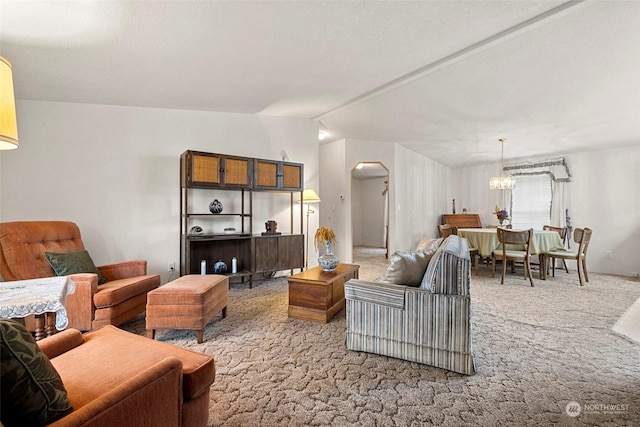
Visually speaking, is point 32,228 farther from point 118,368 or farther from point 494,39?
point 494,39

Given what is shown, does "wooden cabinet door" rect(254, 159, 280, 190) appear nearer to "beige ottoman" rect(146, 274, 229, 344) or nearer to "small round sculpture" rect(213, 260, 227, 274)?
"small round sculpture" rect(213, 260, 227, 274)

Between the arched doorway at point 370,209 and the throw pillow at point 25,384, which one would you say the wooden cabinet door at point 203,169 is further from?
the arched doorway at point 370,209

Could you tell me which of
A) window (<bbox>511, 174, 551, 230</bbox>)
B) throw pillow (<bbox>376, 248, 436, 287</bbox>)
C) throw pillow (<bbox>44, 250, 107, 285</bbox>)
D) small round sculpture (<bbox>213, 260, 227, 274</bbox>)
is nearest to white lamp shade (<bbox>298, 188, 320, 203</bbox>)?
small round sculpture (<bbox>213, 260, 227, 274</bbox>)

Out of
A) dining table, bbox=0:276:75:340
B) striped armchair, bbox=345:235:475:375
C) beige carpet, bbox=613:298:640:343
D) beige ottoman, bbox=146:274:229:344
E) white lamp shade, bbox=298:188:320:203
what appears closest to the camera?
dining table, bbox=0:276:75:340

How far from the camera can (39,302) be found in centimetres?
160

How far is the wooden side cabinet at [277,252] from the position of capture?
4.26 m

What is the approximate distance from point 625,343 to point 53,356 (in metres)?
4.03

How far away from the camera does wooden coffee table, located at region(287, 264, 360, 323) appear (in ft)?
9.39

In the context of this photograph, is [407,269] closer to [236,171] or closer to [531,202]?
[236,171]

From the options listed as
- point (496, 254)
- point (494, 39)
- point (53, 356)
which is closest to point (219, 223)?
point (53, 356)

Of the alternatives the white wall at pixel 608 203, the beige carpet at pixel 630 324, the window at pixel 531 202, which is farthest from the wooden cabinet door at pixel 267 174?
the white wall at pixel 608 203

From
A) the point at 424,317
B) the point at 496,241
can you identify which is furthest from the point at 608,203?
the point at 424,317

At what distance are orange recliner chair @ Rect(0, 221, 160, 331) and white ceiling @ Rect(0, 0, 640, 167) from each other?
5.13 ft

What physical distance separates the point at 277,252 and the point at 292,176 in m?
1.21
